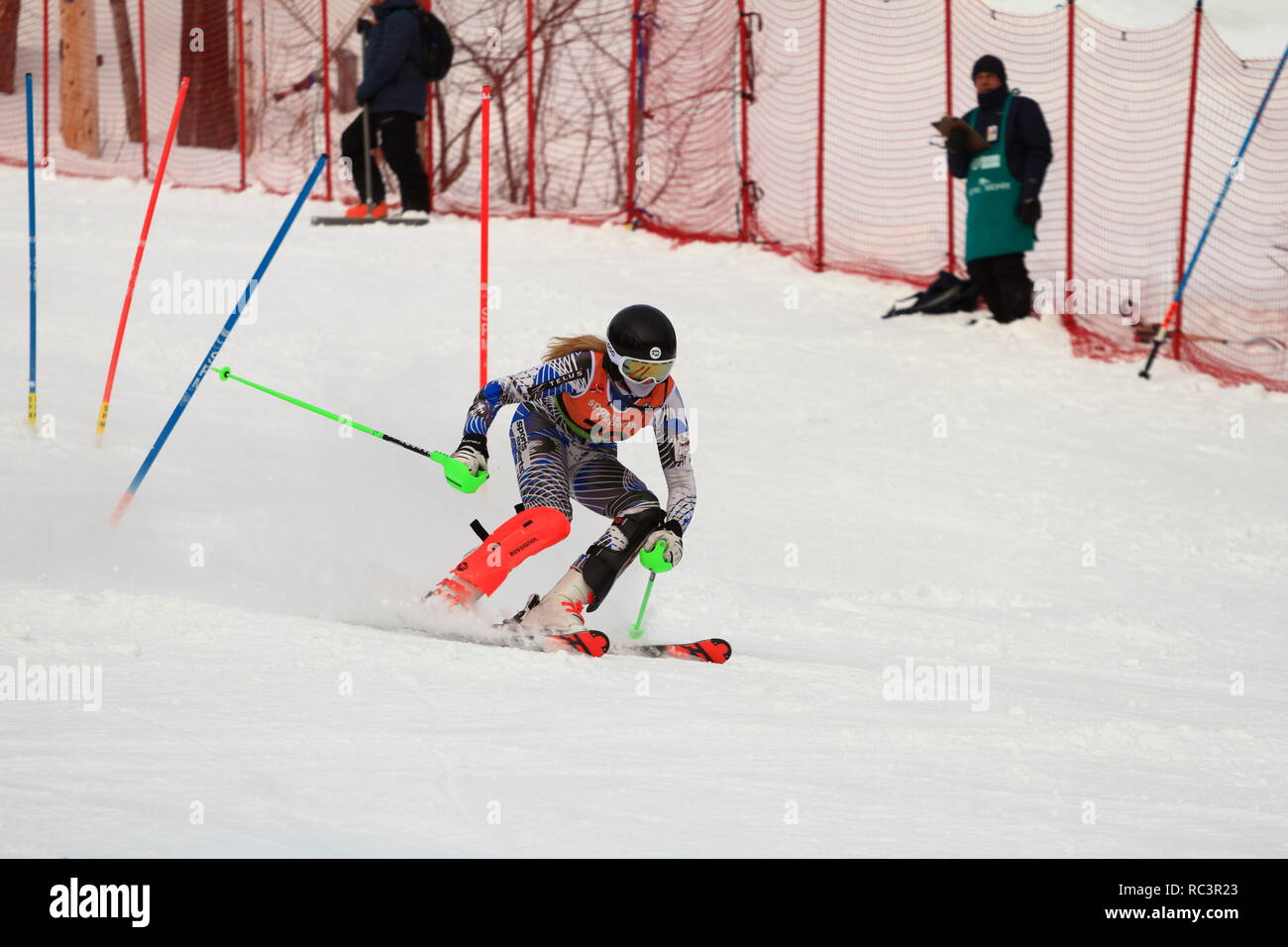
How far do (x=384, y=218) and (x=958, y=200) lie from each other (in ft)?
22.0

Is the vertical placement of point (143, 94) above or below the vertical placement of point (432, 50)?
below

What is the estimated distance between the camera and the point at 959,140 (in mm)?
10250

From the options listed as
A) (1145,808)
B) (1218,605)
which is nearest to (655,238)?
(1218,605)

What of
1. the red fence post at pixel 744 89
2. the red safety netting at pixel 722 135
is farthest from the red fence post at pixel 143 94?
the red fence post at pixel 744 89

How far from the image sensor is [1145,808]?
12.1 feet

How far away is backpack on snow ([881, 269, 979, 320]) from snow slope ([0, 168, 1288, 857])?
0.61 feet

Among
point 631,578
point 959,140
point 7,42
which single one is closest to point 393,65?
point 959,140

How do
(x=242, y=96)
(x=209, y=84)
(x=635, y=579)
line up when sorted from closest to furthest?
(x=635, y=579)
(x=242, y=96)
(x=209, y=84)

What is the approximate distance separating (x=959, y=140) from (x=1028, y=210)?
848 millimetres

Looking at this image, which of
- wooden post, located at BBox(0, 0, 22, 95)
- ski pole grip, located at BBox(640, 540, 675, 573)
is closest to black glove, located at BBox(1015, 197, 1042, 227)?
ski pole grip, located at BBox(640, 540, 675, 573)

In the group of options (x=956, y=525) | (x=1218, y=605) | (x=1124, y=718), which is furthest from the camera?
(x=956, y=525)

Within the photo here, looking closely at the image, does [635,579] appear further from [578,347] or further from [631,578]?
[578,347]

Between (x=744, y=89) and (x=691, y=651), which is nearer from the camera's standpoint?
(x=691, y=651)
